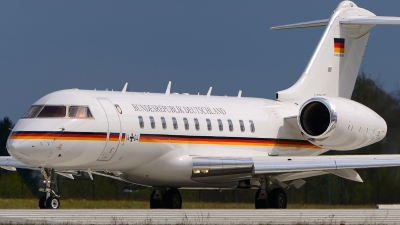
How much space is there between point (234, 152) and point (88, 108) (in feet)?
16.0

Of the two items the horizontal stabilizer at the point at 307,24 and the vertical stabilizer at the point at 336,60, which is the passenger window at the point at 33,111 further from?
the horizontal stabilizer at the point at 307,24

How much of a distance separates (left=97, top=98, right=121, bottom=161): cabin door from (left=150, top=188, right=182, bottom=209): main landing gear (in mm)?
3739

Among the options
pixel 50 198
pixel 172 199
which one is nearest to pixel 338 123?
pixel 172 199

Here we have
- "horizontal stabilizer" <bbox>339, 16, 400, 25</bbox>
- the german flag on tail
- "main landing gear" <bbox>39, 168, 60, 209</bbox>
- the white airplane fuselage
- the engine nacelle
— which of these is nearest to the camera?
"main landing gear" <bbox>39, 168, 60, 209</bbox>

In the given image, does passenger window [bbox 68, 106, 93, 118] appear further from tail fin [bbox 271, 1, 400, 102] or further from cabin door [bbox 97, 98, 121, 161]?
tail fin [bbox 271, 1, 400, 102]

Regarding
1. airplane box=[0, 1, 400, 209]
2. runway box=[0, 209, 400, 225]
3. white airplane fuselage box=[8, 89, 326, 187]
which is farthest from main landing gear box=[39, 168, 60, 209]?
runway box=[0, 209, 400, 225]

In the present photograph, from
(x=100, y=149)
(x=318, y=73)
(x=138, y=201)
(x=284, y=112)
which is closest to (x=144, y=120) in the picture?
(x=100, y=149)

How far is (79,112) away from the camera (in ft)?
71.6

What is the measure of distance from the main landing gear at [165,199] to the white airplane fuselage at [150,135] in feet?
4.79

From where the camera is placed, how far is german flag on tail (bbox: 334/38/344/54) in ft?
91.8

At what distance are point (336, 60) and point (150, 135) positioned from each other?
7.70m

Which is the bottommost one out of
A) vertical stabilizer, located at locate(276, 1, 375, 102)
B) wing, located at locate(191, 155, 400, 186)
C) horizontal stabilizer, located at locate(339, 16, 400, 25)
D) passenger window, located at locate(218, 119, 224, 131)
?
wing, located at locate(191, 155, 400, 186)

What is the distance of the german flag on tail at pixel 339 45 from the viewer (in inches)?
1101

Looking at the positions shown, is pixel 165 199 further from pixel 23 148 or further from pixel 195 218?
pixel 195 218
